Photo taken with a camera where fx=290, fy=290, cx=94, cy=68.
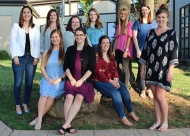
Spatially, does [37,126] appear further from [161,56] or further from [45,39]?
[161,56]

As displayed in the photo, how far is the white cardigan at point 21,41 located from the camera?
5699 millimetres

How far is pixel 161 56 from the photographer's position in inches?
193

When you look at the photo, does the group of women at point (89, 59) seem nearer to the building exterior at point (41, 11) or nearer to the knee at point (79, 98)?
the knee at point (79, 98)

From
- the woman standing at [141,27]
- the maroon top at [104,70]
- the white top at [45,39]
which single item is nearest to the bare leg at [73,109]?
the maroon top at [104,70]

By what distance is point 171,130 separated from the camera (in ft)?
16.8

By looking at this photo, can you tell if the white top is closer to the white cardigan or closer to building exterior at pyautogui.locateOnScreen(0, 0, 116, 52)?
the white cardigan

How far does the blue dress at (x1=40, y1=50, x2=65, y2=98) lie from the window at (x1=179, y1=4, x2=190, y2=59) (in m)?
13.1

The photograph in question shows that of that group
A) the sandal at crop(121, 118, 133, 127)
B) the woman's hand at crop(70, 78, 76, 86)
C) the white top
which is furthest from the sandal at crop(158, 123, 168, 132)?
the white top

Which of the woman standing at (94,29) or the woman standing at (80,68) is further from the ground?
the woman standing at (94,29)

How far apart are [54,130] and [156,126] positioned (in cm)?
182

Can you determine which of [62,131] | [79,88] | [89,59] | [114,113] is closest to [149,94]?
[114,113]

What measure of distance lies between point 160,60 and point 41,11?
28522 mm

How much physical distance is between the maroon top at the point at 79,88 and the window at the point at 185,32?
43.0ft

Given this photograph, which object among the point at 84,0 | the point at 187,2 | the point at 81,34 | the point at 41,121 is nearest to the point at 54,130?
the point at 41,121
